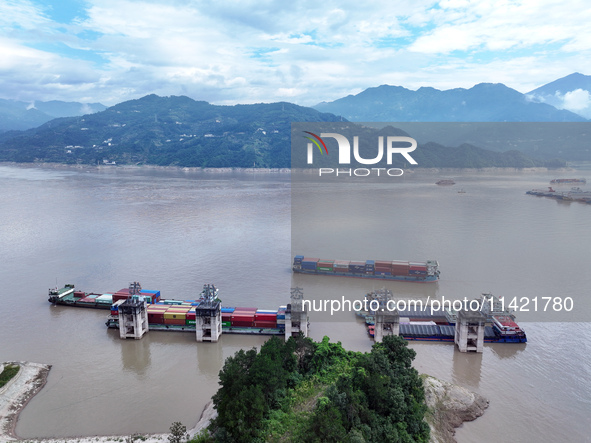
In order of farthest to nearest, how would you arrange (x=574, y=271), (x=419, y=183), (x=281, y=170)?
(x=281, y=170) < (x=419, y=183) < (x=574, y=271)

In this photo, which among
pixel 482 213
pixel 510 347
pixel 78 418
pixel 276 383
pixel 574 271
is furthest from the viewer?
pixel 482 213

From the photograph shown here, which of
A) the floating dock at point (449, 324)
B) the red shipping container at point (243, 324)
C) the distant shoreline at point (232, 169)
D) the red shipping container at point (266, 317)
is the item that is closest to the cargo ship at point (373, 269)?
the floating dock at point (449, 324)

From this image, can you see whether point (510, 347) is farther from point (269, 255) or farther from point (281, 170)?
point (281, 170)

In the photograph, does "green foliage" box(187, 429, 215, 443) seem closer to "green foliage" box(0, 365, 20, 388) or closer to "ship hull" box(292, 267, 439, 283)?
"green foliage" box(0, 365, 20, 388)

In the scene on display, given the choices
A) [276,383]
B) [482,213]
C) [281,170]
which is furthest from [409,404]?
[281,170]

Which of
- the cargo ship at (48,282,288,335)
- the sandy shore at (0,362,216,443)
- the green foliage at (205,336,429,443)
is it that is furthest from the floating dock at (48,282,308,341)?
the green foliage at (205,336,429,443)

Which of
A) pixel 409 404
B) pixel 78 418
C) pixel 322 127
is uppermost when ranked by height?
pixel 322 127

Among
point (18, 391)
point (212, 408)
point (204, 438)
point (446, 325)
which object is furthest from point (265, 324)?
point (18, 391)
